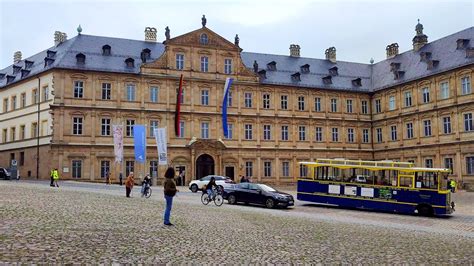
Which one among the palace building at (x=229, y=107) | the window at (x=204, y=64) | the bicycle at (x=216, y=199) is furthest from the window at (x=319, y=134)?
the bicycle at (x=216, y=199)

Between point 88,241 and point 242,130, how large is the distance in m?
45.2

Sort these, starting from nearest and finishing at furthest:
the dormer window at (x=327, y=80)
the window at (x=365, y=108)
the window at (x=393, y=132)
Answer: the window at (x=393, y=132) < the dormer window at (x=327, y=80) < the window at (x=365, y=108)

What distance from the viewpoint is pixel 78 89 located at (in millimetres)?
50875

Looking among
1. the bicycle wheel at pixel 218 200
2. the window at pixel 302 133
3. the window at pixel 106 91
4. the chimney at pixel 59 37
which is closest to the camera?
the bicycle wheel at pixel 218 200

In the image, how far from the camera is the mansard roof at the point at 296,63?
5228cm

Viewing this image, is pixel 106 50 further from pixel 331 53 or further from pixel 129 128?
pixel 331 53

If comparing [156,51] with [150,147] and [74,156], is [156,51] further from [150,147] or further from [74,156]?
[74,156]

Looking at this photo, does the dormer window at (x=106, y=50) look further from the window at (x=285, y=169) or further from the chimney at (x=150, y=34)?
the window at (x=285, y=169)

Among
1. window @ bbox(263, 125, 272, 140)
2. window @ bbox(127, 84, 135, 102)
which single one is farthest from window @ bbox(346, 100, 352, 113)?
window @ bbox(127, 84, 135, 102)

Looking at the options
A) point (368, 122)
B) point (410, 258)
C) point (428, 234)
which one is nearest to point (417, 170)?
point (428, 234)

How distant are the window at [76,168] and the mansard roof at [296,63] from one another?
9648 mm

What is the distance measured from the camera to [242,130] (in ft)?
187

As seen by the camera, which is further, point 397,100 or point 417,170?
point 397,100

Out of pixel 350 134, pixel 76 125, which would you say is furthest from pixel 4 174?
pixel 350 134
